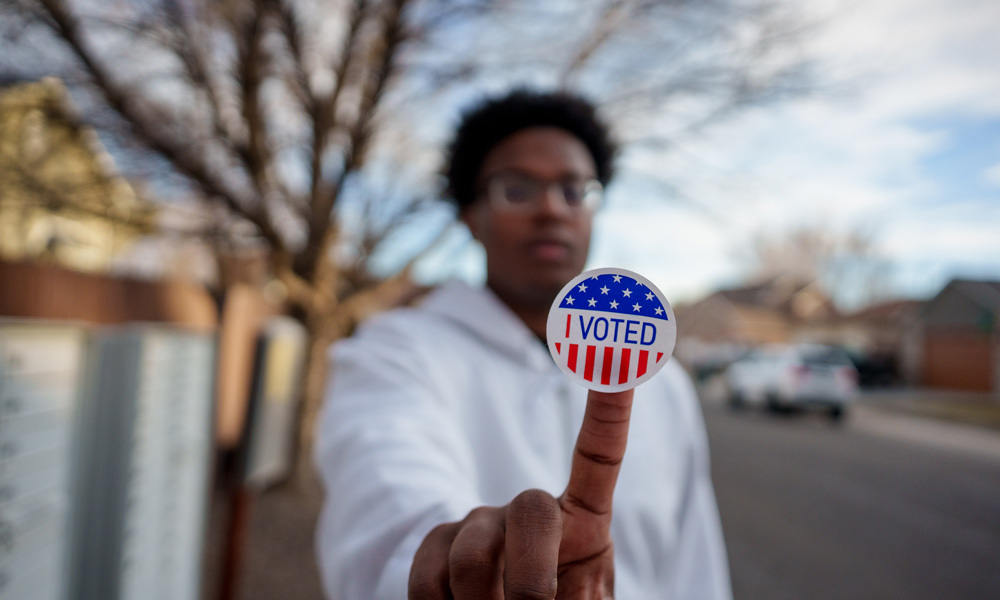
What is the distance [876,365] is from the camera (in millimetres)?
17031

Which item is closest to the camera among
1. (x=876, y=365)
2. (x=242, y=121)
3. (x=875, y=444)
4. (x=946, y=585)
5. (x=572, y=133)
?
(x=572, y=133)

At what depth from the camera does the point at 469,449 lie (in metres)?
1.34

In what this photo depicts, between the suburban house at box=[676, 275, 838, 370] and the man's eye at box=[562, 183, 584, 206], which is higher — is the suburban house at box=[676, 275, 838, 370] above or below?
below

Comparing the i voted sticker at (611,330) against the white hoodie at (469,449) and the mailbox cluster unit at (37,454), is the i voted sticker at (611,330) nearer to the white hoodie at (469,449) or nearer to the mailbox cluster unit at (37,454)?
the white hoodie at (469,449)

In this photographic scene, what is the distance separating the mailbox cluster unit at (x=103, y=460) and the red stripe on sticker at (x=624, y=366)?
1.54 meters

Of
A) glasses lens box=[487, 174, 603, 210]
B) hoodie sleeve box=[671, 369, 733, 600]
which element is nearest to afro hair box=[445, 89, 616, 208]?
glasses lens box=[487, 174, 603, 210]

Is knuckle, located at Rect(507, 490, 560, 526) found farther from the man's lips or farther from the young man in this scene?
the man's lips

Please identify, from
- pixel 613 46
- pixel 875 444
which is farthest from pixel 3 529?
pixel 875 444

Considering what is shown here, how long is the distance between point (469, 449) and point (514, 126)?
903 millimetres

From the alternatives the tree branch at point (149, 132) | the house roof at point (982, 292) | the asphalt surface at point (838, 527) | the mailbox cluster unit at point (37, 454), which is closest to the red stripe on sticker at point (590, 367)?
the mailbox cluster unit at point (37, 454)

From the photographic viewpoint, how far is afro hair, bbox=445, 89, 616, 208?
1659 mm

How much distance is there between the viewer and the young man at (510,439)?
711 mm

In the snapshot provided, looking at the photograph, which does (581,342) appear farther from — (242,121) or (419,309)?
(242,121)

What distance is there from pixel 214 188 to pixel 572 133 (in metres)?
3.94
